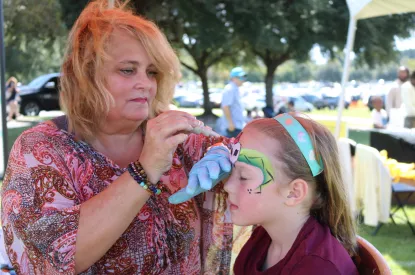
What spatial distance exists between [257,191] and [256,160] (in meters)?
0.08

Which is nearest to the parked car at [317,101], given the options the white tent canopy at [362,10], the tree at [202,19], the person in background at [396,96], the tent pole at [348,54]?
the tree at [202,19]

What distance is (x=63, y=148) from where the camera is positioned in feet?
5.25

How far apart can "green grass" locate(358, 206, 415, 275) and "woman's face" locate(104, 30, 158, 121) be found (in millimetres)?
2480

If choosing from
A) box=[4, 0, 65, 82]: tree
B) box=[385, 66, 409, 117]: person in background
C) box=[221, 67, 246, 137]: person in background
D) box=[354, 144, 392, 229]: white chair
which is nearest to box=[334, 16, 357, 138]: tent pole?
box=[354, 144, 392, 229]: white chair

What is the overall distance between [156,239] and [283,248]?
43cm

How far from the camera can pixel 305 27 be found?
46.6ft

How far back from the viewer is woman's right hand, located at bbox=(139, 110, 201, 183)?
140 cm

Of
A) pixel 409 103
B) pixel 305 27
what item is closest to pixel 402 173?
pixel 409 103

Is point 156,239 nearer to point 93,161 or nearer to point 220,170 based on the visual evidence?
point 93,161

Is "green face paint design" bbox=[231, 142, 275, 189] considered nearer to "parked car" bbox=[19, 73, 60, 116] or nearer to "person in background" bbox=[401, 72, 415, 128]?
"person in background" bbox=[401, 72, 415, 128]

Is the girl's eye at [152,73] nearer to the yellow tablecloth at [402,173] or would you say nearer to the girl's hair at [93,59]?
the girl's hair at [93,59]

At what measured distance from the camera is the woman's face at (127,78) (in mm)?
1693

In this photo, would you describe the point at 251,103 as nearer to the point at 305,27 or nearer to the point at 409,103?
the point at 305,27

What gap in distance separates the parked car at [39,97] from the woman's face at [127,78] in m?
15.7
